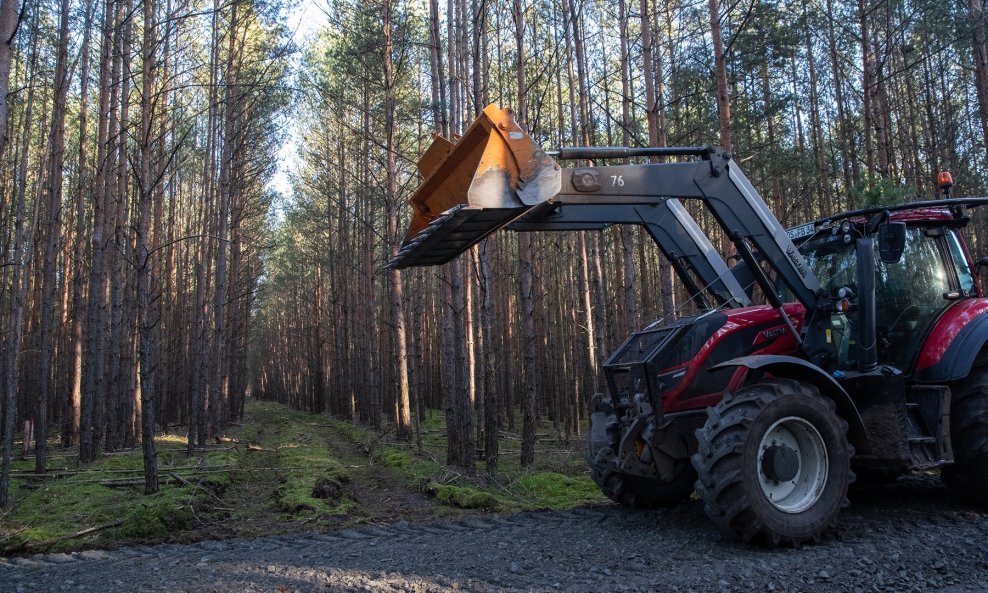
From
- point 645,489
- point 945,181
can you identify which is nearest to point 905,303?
point 945,181

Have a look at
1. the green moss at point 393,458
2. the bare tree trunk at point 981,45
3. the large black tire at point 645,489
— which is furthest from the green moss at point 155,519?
the bare tree trunk at point 981,45

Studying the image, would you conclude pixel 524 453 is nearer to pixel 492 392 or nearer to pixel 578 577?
pixel 492 392

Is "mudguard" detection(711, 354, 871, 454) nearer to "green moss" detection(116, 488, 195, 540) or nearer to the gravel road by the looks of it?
the gravel road

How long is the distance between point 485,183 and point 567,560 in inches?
102

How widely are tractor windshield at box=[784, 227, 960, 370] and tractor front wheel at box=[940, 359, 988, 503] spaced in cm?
45

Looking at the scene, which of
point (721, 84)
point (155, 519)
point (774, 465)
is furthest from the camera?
point (721, 84)

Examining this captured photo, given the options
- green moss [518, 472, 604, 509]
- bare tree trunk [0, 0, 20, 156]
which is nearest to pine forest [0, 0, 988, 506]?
bare tree trunk [0, 0, 20, 156]

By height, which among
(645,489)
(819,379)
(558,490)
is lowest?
(558,490)

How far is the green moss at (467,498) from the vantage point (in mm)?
7223

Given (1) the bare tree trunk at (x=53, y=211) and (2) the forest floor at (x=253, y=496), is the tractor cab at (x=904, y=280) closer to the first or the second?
(2) the forest floor at (x=253, y=496)

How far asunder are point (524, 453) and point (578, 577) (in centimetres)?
710

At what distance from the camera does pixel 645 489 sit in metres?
5.77

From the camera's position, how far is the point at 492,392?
10.4 meters

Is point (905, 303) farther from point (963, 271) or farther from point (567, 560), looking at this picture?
point (567, 560)
